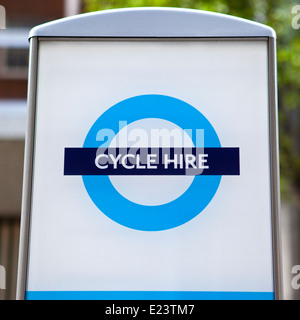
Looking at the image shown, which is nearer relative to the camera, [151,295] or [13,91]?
[151,295]

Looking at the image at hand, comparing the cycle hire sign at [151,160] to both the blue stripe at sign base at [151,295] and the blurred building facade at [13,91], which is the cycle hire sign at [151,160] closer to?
the blue stripe at sign base at [151,295]

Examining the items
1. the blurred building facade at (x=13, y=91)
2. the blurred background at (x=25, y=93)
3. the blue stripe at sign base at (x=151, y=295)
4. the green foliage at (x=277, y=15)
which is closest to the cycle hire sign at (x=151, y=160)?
the blue stripe at sign base at (x=151, y=295)

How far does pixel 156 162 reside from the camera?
2484mm

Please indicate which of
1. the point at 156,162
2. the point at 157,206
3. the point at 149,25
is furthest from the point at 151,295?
the point at 149,25

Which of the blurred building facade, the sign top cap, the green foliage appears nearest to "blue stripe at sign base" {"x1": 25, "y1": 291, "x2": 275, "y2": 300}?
the sign top cap

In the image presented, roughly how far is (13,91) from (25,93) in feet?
0.87

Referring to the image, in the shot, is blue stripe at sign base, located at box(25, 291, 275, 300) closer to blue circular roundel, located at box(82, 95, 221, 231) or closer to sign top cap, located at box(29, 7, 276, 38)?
blue circular roundel, located at box(82, 95, 221, 231)

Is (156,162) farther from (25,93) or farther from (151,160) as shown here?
(25,93)

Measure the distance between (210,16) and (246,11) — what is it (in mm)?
5179

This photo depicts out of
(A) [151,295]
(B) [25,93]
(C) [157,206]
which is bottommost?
(A) [151,295]

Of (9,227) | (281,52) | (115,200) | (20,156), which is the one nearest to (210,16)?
(115,200)

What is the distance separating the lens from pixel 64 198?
248 cm
